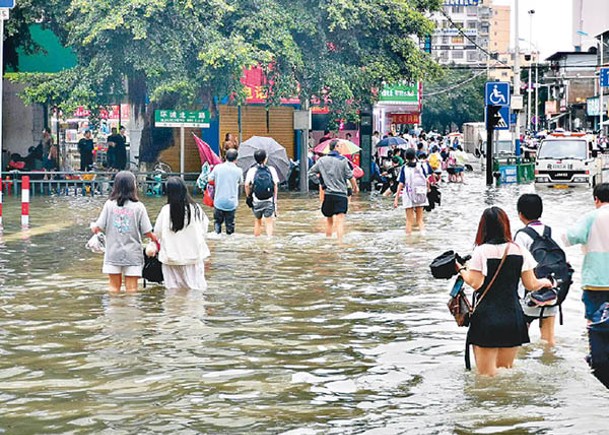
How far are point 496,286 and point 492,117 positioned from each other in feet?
98.0

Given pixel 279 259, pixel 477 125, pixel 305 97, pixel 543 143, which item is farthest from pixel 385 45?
pixel 477 125

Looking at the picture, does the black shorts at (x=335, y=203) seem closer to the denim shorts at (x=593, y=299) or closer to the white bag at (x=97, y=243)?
the white bag at (x=97, y=243)

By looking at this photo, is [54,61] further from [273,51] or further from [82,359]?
[82,359]

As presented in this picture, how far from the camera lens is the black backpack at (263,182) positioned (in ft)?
70.6

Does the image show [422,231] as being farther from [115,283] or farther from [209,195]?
[115,283]

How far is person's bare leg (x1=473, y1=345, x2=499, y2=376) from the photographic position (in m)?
9.21

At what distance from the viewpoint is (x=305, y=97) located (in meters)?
40.1

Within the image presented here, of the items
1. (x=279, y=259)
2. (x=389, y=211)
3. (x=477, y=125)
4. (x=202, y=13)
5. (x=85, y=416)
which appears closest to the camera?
(x=85, y=416)

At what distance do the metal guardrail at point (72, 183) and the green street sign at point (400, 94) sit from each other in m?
23.9

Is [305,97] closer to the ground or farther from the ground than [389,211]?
farther from the ground

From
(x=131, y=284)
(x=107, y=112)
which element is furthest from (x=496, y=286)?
(x=107, y=112)

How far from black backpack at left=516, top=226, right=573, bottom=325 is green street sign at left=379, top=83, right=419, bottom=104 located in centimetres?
5052

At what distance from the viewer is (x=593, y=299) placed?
33.7 feet

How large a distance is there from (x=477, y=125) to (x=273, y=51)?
54114 mm
